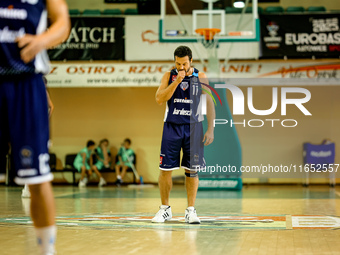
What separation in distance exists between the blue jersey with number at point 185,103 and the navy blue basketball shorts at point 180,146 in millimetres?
79

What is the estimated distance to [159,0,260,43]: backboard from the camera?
11.3m

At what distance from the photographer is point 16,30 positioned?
2.80m

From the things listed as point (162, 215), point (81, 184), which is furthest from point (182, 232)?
point (81, 184)

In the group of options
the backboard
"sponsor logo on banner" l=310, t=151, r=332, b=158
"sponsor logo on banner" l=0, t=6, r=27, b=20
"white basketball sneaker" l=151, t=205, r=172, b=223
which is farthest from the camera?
"sponsor logo on banner" l=310, t=151, r=332, b=158

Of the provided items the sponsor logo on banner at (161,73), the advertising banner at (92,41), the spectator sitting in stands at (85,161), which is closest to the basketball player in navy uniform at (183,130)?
the sponsor logo on banner at (161,73)

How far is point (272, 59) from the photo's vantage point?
558 inches

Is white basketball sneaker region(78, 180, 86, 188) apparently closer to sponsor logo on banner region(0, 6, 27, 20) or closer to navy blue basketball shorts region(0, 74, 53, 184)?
navy blue basketball shorts region(0, 74, 53, 184)

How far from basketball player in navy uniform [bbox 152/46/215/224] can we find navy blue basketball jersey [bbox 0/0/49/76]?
316 cm

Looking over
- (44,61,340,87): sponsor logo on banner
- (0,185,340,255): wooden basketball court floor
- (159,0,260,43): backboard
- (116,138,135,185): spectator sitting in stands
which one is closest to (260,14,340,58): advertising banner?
(44,61,340,87): sponsor logo on banner

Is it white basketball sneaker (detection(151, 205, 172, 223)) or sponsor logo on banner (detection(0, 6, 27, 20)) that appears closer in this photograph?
sponsor logo on banner (detection(0, 6, 27, 20))

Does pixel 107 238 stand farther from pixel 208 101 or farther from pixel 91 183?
pixel 91 183

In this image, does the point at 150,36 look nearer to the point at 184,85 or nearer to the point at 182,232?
the point at 184,85

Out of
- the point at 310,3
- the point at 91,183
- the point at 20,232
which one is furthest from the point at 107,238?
the point at 310,3

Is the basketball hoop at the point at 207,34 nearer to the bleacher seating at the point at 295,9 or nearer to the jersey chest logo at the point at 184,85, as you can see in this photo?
the bleacher seating at the point at 295,9
